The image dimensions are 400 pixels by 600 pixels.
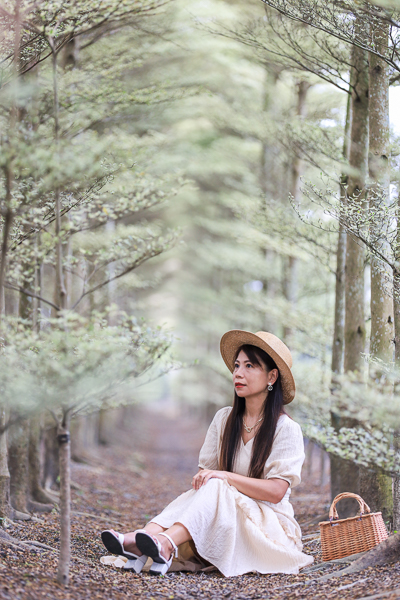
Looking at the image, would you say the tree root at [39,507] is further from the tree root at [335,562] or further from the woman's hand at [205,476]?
the tree root at [335,562]

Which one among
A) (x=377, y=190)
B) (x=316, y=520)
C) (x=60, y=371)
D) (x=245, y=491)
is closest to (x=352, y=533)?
(x=245, y=491)

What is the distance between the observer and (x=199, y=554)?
3.29 metres

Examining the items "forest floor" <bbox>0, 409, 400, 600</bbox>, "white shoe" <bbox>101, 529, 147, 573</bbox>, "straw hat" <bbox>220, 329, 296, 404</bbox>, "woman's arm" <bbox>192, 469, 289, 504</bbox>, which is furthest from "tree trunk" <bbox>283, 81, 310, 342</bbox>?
"white shoe" <bbox>101, 529, 147, 573</bbox>

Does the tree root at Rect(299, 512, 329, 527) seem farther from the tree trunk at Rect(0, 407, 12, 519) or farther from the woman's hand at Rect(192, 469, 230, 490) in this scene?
the tree trunk at Rect(0, 407, 12, 519)

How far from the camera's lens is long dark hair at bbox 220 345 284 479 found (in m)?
3.54

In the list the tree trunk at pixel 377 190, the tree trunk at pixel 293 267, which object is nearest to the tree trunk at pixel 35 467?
the tree trunk at pixel 377 190

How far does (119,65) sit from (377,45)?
2824mm

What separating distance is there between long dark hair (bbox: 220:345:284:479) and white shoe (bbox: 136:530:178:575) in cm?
74

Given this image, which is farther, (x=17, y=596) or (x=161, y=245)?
(x=161, y=245)

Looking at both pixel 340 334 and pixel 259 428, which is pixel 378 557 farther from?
pixel 340 334

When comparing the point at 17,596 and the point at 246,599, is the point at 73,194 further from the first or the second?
the point at 246,599

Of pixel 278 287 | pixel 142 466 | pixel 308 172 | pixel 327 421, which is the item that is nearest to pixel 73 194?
pixel 327 421

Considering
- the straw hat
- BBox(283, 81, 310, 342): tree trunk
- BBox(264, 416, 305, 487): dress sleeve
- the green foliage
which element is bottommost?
BBox(264, 416, 305, 487): dress sleeve

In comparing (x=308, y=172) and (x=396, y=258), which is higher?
(x=308, y=172)
